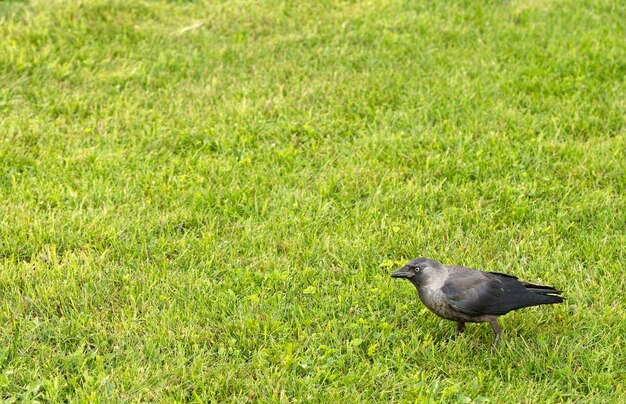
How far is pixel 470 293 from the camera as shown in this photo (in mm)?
4309

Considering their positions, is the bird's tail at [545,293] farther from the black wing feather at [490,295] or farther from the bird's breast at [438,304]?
the bird's breast at [438,304]

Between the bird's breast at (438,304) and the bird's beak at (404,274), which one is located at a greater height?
the bird's beak at (404,274)

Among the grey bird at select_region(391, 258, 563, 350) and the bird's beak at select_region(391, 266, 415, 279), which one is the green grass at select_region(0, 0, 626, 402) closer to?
the grey bird at select_region(391, 258, 563, 350)

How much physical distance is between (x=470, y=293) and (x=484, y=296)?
81mm

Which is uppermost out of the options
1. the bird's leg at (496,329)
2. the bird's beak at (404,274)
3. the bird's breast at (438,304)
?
the bird's beak at (404,274)

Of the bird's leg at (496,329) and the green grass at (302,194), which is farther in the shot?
the bird's leg at (496,329)

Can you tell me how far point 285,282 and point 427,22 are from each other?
459 cm

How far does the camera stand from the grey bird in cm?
431

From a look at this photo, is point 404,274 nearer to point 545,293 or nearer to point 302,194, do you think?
point 545,293

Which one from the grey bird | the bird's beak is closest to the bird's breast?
the grey bird

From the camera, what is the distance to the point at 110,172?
6070mm

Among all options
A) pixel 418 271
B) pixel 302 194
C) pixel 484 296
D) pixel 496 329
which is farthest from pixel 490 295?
pixel 302 194

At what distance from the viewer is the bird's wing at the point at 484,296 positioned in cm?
430

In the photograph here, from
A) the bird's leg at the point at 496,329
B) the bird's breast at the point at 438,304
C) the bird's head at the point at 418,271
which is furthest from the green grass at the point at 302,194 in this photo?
the bird's head at the point at 418,271
